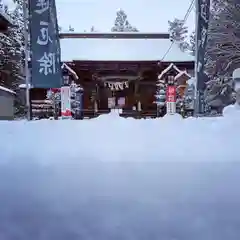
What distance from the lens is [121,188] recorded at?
8.43ft

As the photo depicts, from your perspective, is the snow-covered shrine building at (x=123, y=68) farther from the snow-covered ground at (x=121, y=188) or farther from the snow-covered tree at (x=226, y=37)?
the snow-covered ground at (x=121, y=188)

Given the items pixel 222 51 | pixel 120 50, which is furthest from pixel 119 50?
pixel 222 51

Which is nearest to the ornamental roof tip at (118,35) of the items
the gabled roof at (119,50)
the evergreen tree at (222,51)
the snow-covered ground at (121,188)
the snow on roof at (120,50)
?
the gabled roof at (119,50)

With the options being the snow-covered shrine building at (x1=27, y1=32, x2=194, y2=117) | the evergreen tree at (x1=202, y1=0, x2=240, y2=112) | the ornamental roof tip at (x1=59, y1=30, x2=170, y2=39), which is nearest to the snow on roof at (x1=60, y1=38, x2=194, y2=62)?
the snow-covered shrine building at (x1=27, y1=32, x2=194, y2=117)

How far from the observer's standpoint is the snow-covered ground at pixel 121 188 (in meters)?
2.39

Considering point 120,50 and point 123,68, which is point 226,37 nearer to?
point 123,68

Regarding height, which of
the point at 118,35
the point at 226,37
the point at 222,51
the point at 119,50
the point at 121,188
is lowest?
the point at 121,188

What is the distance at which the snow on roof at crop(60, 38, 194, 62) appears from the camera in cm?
1827

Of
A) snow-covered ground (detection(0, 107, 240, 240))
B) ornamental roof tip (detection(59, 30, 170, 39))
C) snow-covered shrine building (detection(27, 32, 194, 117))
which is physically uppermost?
ornamental roof tip (detection(59, 30, 170, 39))

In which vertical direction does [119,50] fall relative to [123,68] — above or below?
above

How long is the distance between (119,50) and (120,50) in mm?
61

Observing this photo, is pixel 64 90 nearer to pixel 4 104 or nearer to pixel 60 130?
pixel 4 104

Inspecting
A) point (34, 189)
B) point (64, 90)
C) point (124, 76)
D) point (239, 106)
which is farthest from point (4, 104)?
point (124, 76)

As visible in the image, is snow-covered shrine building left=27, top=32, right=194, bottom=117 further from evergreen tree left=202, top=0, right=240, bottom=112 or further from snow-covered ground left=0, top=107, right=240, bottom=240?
snow-covered ground left=0, top=107, right=240, bottom=240
